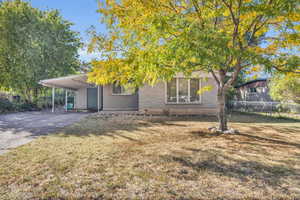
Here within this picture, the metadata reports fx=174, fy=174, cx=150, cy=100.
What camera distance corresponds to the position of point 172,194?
94.8 inches

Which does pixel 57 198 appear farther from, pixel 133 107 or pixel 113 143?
pixel 133 107

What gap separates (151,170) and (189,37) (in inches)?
119

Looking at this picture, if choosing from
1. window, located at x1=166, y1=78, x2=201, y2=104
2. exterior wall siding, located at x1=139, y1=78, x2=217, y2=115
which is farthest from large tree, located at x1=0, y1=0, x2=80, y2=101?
window, located at x1=166, y1=78, x2=201, y2=104

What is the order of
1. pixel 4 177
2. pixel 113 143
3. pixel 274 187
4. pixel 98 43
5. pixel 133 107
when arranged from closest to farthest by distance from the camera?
pixel 274 187 < pixel 4 177 < pixel 113 143 < pixel 98 43 < pixel 133 107

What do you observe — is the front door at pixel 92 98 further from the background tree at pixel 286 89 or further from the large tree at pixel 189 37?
the background tree at pixel 286 89

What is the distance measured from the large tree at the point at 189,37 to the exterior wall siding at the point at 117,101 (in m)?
6.63

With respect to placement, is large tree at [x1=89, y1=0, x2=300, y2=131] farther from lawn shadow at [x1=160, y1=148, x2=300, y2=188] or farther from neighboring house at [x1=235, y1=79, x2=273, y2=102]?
neighboring house at [x1=235, y1=79, x2=273, y2=102]

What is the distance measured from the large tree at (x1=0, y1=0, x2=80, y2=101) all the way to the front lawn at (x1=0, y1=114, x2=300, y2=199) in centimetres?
1563

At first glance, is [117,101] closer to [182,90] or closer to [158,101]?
[158,101]

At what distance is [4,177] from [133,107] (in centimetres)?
1080

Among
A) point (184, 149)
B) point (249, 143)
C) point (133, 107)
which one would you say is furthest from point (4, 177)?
point (133, 107)

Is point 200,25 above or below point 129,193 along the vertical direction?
above

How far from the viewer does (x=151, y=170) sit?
127 inches

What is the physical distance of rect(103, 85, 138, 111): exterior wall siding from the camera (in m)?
13.2
